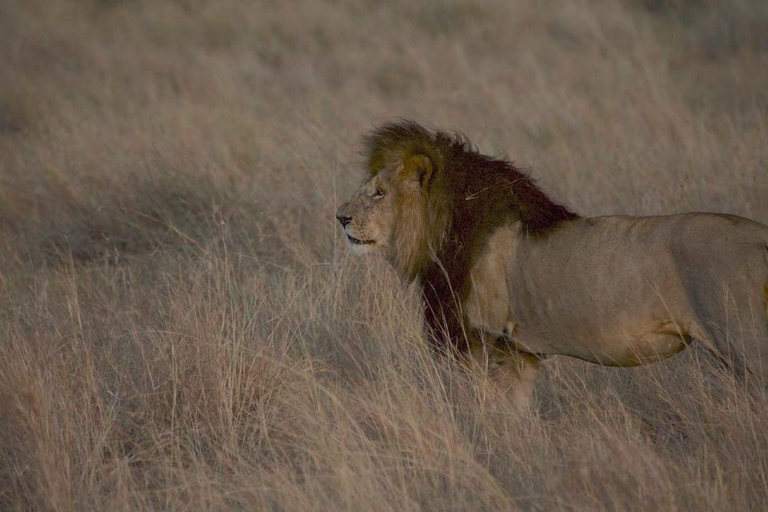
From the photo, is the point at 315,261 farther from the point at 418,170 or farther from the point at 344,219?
the point at 418,170

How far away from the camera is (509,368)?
424 cm

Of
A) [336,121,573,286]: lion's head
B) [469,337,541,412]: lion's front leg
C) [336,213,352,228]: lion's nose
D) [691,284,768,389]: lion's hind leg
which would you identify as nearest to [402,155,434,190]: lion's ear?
[336,121,573,286]: lion's head

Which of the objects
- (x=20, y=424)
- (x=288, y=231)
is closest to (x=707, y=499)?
(x=20, y=424)

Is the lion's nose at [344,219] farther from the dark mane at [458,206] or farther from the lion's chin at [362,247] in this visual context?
the dark mane at [458,206]

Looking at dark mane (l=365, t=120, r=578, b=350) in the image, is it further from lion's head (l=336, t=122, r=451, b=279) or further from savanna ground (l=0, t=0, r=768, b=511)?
savanna ground (l=0, t=0, r=768, b=511)

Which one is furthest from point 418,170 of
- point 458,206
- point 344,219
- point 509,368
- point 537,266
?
point 509,368

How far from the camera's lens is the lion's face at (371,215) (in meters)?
4.36

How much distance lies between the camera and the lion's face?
14.3 feet

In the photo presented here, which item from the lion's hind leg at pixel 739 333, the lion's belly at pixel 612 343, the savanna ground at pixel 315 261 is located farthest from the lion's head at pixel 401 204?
the lion's hind leg at pixel 739 333

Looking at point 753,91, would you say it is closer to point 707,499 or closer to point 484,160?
point 484,160

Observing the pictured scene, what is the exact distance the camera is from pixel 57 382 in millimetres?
4188

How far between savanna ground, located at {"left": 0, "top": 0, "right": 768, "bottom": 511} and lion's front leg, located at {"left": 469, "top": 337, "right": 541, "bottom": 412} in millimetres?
115

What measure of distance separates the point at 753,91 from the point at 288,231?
223 inches

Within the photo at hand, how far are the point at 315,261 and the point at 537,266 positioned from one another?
7.62 ft
